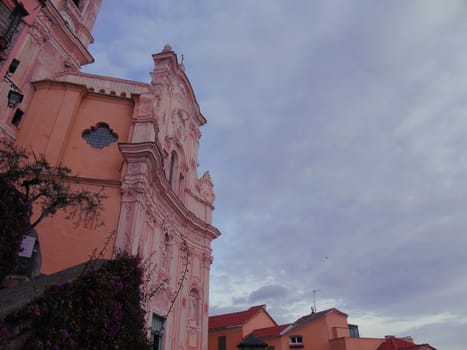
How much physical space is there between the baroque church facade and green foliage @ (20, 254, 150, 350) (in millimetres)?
4488

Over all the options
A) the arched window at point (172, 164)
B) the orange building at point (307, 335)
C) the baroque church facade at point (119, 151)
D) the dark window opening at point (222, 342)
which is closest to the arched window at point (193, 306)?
the baroque church facade at point (119, 151)

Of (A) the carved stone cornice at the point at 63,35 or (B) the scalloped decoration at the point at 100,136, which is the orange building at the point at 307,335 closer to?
(B) the scalloped decoration at the point at 100,136

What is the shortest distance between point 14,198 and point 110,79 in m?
12.4

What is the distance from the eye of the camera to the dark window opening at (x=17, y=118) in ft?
57.2

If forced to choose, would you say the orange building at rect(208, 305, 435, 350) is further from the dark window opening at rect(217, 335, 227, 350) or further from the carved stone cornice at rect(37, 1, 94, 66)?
the carved stone cornice at rect(37, 1, 94, 66)

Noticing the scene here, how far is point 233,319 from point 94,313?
29063mm

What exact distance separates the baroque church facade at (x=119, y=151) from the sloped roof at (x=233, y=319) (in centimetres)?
1218

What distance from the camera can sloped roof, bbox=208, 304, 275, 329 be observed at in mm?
32506

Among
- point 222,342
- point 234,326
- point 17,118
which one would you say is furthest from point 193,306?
point 17,118

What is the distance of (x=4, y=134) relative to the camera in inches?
640

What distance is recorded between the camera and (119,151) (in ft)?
56.6

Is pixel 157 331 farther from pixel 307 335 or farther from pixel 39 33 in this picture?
pixel 307 335

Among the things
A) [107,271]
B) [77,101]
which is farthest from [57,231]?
[107,271]

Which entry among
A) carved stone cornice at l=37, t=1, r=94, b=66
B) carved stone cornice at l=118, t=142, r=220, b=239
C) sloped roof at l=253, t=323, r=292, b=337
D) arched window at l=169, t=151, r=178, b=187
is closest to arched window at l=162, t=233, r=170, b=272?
carved stone cornice at l=118, t=142, r=220, b=239
